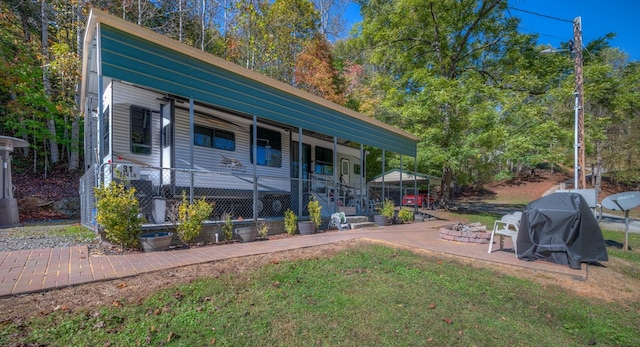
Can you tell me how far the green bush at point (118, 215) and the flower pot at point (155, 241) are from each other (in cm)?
15

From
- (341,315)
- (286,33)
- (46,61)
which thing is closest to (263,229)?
(341,315)

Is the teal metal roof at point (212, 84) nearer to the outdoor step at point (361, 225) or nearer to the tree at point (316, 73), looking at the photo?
the outdoor step at point (361, 225)

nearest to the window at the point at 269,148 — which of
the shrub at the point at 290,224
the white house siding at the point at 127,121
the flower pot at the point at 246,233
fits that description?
the shrub at the point at 290,224

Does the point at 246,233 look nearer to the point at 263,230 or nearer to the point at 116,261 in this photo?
the point at 263,230

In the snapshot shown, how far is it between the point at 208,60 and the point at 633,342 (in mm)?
8223

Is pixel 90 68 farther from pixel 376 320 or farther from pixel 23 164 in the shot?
pixel 23 164

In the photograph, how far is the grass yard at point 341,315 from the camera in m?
2.62

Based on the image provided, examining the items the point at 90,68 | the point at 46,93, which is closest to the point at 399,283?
the point at 90,68

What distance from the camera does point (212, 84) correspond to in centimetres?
727

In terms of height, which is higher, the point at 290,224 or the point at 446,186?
the point at 446,186

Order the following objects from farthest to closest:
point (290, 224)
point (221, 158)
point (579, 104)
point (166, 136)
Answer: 1. point (579, 104)
2. point (221, 158)
3. point (290, 224)
4. point (166, 136)

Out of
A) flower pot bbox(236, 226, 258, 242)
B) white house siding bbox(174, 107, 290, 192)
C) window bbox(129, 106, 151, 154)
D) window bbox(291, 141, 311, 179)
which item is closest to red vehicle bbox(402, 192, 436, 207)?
window bbox(291, 141, 311, 179)

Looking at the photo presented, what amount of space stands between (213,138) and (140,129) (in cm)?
186

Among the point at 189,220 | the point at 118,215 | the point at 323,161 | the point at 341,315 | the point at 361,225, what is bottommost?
the point at 361,225
